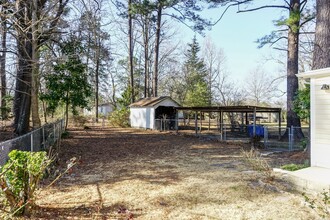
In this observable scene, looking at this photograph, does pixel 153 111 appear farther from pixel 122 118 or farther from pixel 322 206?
pixel 322 206

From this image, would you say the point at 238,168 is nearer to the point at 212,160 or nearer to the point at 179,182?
the point at 212,160

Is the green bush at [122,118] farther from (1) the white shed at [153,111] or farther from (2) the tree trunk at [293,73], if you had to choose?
(2) the tree trunk at [293,73]

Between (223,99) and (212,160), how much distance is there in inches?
1029

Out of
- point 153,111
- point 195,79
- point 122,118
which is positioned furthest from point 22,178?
point 195,79

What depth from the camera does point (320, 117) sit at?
6.64 m

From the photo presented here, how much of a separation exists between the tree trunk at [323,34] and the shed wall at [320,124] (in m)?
2.08

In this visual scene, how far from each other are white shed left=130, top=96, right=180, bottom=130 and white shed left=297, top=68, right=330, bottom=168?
1427 cm

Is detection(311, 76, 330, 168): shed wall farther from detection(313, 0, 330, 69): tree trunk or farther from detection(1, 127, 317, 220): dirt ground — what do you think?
detection(313, 0, 330, 69): tree trunk

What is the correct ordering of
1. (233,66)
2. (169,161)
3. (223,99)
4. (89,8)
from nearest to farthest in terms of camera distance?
(169,161), (89,8), (223,99), (233,66)

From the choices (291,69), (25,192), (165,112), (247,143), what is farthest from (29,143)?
(165,112)

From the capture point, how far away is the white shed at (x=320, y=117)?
6441mm

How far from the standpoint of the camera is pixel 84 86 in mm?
16766

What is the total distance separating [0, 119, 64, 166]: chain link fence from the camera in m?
5.14

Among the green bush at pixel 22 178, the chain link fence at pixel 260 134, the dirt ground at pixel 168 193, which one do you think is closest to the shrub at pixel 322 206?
the dirt ground at pixel 168 193
